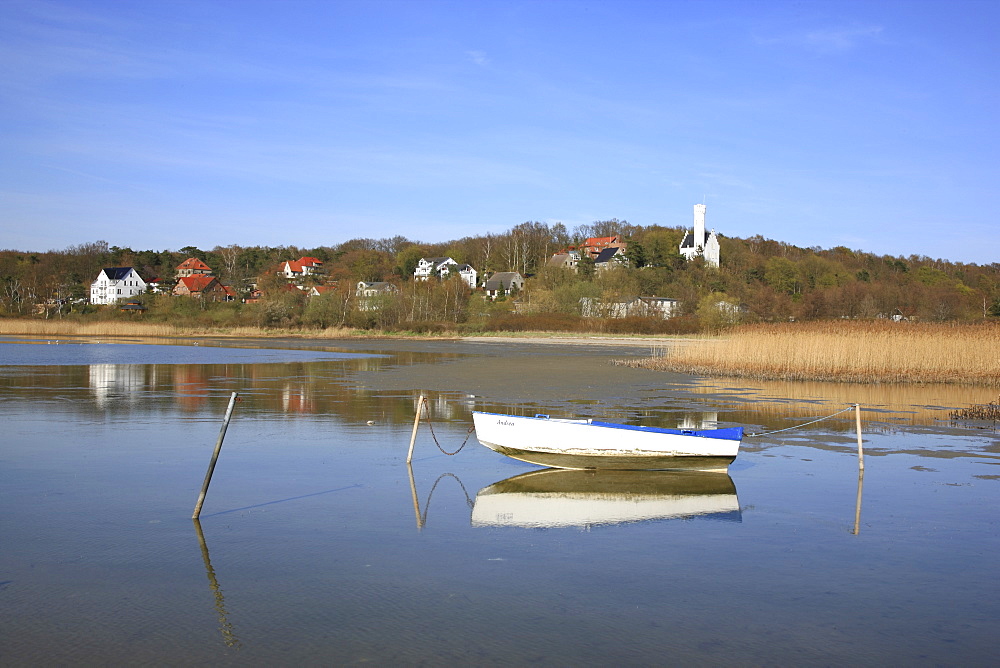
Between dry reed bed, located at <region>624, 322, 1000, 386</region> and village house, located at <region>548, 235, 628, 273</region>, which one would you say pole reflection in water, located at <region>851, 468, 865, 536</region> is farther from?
village house, located at <region>548, 235, 628, 273</region>

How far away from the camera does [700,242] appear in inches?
4481

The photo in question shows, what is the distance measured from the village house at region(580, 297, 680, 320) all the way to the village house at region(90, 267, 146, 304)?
69.6 metres

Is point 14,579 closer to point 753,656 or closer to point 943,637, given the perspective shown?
point 753,656

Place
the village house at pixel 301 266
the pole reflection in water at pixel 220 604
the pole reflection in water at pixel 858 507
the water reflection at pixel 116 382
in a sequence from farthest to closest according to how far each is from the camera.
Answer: the village house at pixel 301 266
the water reflection at pixel 116 382
the pole reflection in water at pixel 858 507
the pole reflection in water at pixel 220 604

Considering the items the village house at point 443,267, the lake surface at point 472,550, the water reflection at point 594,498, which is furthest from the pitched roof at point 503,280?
the water reflection at point 594,498

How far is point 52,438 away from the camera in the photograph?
598 inches

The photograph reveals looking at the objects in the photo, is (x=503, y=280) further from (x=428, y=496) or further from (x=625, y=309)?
(x=428, y=496)

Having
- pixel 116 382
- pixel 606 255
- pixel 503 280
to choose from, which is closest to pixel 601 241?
pixel 606 255

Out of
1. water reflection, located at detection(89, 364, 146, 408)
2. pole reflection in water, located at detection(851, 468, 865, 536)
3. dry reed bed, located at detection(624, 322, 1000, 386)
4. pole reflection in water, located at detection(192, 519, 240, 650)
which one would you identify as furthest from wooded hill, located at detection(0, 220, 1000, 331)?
pole reflection in water, located at detection(192, 519, 240, 650)

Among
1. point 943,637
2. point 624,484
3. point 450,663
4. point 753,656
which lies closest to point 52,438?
point 624,484

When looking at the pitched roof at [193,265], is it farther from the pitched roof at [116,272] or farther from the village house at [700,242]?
the village house at [700,242]

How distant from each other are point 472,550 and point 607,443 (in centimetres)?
408

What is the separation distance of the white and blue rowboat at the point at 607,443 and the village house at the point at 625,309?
6501 centimetres

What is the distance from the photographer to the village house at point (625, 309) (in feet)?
255
